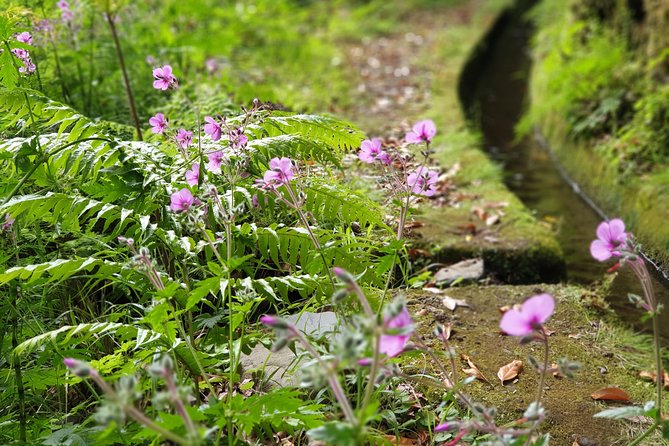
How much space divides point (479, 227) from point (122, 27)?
10.3 feet

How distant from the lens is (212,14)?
7.54 meters

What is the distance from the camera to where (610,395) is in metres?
2.48

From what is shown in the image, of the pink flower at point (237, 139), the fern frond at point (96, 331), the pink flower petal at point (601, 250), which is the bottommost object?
the fern frond at point (96, 331)

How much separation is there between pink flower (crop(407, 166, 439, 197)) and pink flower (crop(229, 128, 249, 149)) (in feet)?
1.87

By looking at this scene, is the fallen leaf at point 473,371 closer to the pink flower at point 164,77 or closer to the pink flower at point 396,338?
the pink flower at point 396,338

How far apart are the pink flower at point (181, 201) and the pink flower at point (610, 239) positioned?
1.09 m

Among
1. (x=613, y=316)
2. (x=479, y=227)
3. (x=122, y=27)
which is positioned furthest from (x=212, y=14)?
(x=613, y=316)

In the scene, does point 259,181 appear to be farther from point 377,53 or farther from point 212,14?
point 377,53

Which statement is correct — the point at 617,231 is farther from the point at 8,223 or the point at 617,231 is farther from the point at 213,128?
the point at 8,223

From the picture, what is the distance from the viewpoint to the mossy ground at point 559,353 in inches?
91.4

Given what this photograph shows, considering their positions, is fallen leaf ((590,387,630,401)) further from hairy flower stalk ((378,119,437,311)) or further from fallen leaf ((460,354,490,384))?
hairy flower stalk ((378,119,437,311))

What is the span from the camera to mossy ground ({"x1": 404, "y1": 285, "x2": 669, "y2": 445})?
2320 mm

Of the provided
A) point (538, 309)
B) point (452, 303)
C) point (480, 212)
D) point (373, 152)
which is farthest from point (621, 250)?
point (480, 212)

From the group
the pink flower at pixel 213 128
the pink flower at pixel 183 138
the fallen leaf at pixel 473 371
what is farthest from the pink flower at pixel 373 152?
the fallen leaf at pixel 473 371
